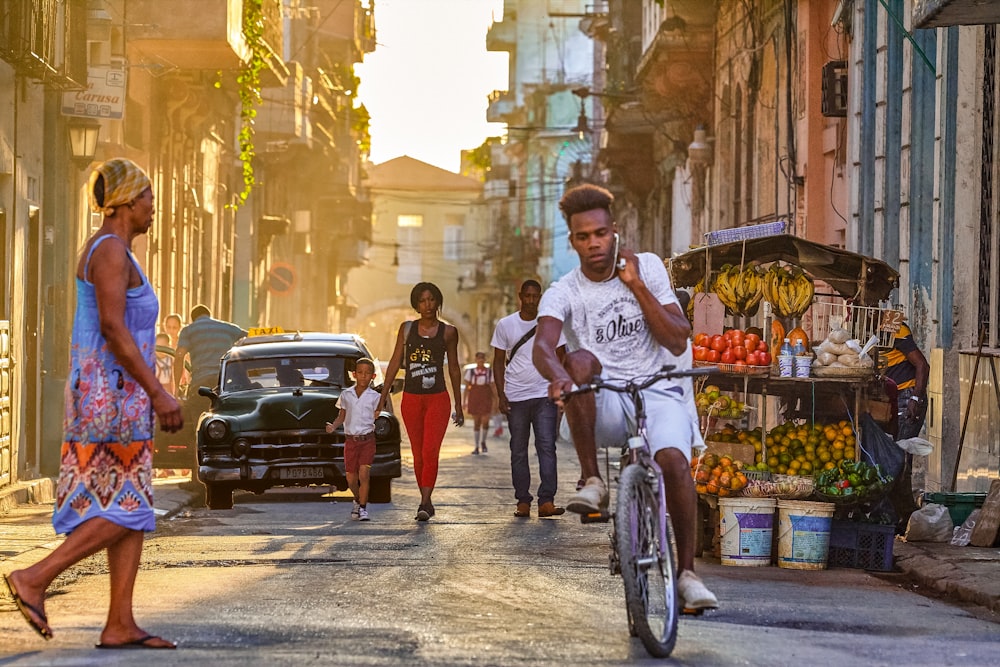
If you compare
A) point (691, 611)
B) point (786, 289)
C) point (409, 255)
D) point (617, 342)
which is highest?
point (409, 255)

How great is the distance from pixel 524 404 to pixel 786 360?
328cm

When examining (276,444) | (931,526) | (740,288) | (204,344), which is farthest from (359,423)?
(204,344)

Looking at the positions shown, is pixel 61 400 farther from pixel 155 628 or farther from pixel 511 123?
pixel 511 123

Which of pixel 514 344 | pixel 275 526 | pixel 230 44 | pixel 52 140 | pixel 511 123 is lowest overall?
pixel 275 526

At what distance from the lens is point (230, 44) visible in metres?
26.8

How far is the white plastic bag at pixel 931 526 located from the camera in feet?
43.5

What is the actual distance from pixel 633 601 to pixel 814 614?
2071 millimetres

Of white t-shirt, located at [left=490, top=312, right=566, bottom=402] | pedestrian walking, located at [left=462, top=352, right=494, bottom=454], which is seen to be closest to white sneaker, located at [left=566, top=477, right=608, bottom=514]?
white t-shirt, located at [left=490, top=312, right=566, bottom=402]

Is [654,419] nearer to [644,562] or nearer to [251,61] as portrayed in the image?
[644,562]

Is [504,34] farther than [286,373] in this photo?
Yes

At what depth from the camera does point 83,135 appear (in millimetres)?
20781

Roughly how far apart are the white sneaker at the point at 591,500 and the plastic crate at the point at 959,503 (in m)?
6.34

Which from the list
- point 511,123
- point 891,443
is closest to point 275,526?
point 891,443

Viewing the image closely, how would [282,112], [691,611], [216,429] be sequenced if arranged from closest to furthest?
[691,611]
[216,429]
[282,112]
